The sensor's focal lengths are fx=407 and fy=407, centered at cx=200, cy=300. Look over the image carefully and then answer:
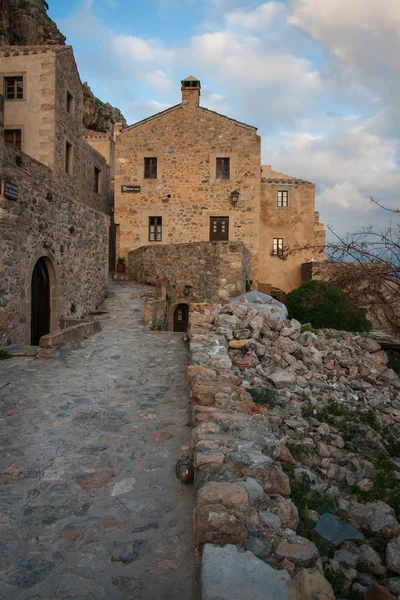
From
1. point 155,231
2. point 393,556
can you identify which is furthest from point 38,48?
point 393,556

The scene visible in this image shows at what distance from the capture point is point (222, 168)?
20.9m

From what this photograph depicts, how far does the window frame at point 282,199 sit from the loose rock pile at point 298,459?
52.2 feet

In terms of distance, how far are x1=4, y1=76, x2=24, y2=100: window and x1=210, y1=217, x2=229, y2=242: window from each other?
10077mm

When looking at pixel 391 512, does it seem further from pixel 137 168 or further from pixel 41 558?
pixel 137 168

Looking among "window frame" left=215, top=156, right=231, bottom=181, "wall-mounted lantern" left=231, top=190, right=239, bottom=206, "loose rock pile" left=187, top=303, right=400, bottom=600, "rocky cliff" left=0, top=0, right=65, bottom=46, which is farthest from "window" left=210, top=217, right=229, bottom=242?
"rocky cliff" left=0, top=0, right=65, bottom=46

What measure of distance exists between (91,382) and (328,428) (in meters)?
3.22

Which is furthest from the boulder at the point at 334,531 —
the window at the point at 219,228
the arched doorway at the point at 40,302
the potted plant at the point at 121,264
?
the window at the point at 219,228

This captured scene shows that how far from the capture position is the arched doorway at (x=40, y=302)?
874cm

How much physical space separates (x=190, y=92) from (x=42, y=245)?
50.6ft

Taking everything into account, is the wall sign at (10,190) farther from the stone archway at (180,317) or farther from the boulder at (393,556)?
the stone archway at (180,317)

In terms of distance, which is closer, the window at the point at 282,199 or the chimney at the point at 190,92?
the chimney at the point at 190,92

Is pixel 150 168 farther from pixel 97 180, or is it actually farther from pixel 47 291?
pixel 47 291

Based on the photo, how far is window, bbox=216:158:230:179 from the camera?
20.8m

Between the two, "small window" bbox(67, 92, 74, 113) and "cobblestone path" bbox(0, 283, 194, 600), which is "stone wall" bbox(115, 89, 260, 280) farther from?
"cobblestone path" bbox(0, 283, 194, 600)
